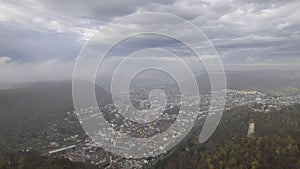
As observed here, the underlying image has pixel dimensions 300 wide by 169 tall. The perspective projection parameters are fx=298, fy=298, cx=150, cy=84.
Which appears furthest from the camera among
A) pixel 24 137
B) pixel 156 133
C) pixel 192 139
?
pixel 24 137

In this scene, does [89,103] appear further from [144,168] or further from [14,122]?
[14,122]

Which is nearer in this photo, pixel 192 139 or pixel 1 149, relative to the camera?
pixel 192 139

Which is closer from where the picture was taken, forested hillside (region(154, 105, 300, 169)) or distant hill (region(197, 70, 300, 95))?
forested hillside (region(154, 105, 300, 169))

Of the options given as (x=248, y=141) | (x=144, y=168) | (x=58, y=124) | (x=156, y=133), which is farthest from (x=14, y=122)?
(x=248, y=141)

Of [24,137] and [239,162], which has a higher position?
[239,162]

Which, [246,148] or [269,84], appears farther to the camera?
[269,84]

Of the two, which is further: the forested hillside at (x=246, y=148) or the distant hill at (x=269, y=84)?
the distant hill at (x=269, y=84)

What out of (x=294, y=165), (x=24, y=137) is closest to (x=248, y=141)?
(x=294, y=165)

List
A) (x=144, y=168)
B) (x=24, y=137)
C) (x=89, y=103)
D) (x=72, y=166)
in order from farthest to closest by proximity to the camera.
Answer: (x=24, y=137)
(x=144, y=168)
(x=72, y=166)
(x=89, y=103)

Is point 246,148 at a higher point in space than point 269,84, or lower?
higher

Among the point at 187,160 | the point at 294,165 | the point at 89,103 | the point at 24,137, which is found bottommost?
the point at 24,137
